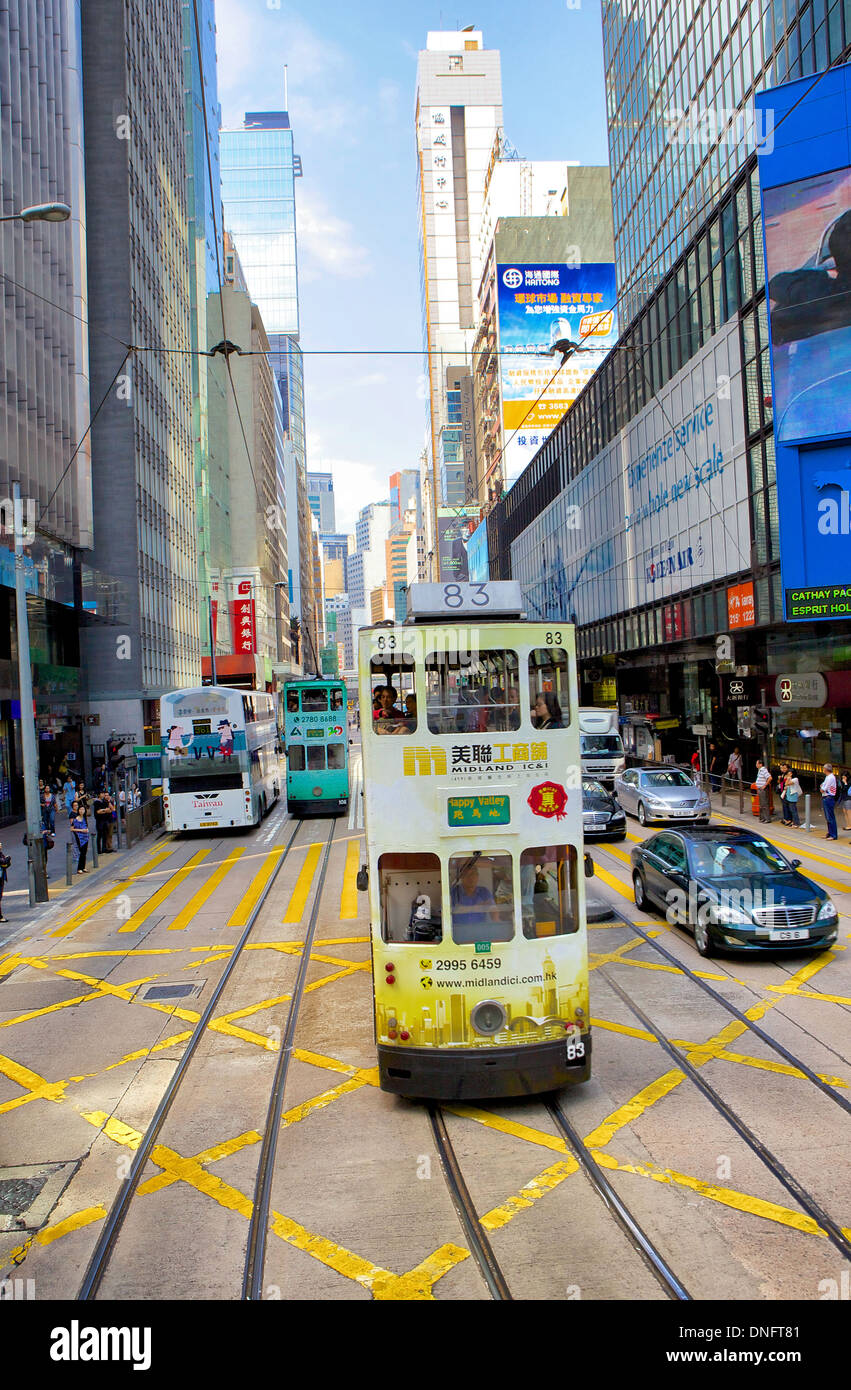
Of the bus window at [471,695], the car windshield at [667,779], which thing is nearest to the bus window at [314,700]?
the car windshield at [667,779]

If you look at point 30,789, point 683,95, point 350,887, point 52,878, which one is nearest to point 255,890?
point 350,887

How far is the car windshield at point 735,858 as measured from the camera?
13.3 m

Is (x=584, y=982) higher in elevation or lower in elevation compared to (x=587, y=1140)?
higher

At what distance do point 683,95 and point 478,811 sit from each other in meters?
47.3

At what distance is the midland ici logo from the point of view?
25297 mm

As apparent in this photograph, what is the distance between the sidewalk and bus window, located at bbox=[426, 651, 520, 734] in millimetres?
11207

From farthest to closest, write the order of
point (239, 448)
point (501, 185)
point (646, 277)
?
point (501, 185) → point (239, 448) → point (646, 277)

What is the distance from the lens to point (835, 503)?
2545cm

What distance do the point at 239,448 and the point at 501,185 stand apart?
4553 centimetres

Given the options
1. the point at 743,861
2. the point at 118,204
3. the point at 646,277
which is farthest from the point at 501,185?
the point at 743,861

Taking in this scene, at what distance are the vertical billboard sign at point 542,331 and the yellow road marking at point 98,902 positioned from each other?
70584mm

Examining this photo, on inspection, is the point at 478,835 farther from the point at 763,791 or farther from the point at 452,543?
the point at 452,543

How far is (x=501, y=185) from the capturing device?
105 metres

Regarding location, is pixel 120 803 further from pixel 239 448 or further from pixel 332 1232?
pixel 239 448
